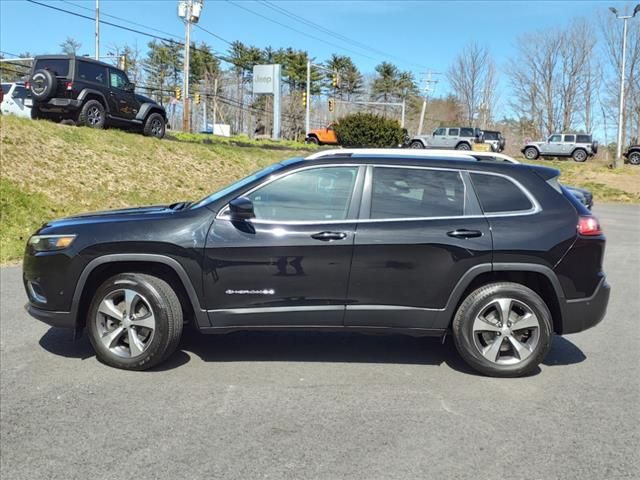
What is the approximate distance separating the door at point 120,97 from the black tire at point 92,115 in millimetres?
324

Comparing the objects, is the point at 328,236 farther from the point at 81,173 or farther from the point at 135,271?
the point at 81,173

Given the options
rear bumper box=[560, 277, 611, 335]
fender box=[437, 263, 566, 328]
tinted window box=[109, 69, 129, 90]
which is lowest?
rear bumper box=[560, 277, 611, 335]

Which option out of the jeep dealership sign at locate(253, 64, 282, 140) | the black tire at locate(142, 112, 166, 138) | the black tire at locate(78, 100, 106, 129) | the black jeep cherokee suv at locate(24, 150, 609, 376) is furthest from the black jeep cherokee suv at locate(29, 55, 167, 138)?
the jeep dealership sign at locate(253, 64, 282, 140)

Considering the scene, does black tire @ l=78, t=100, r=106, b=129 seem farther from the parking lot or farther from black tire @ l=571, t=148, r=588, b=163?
black tire @ l=571, t=148, r=588, b=163

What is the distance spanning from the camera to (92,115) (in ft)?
51.5

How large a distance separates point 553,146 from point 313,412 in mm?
37279

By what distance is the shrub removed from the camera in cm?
2552

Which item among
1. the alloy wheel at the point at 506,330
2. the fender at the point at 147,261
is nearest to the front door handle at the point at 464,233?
the alloy wheel at the point at 506,330

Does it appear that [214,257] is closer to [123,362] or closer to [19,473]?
[123,362]

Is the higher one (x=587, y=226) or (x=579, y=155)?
(x=579, y=155)

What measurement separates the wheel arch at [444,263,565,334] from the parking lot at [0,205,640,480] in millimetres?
503

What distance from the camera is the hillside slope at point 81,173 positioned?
36.9 ft

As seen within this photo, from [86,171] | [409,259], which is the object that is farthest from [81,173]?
[409,259]

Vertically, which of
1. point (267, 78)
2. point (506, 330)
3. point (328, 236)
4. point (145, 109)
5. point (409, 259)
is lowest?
point (506, 330)
